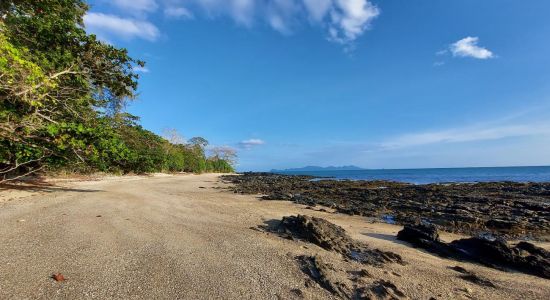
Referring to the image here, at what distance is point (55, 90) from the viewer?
12.7m

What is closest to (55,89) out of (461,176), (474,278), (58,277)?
(58,277)

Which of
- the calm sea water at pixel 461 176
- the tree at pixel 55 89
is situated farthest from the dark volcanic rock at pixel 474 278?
the calm sea water at pixel 461 176

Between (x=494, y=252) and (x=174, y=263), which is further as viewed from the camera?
(x=494, y=252)

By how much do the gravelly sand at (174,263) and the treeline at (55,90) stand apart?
12.2 feet

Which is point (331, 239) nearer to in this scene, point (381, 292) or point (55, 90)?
point (381, 292)

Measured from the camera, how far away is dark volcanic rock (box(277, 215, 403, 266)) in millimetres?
6836

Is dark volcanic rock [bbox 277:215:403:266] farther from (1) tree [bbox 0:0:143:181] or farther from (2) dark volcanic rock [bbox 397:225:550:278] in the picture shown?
(1) tree [bbox 0:0:143:181]

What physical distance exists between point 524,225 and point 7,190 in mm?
20755

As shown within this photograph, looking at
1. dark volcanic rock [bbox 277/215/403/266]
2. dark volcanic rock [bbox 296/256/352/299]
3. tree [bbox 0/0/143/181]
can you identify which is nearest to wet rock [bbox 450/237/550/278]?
dark volcanic rock [bbox 277/215/403/266]

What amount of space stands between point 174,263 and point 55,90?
1105 cm

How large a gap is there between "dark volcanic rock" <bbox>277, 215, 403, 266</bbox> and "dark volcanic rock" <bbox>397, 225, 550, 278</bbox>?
1.76 m

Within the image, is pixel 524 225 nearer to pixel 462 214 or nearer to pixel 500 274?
pixel 462 214

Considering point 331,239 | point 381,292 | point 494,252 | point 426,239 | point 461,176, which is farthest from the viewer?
point 461,176

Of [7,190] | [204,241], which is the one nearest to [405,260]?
[204,241]
